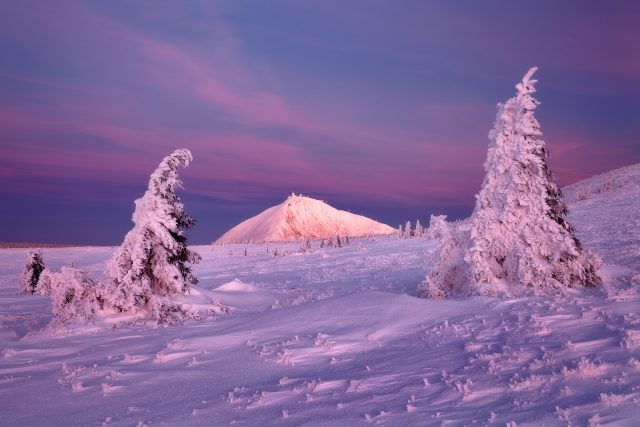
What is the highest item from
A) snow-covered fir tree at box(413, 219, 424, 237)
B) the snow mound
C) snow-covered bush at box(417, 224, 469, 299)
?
snow-covered fir tree at box(413, 219, 424, 237)

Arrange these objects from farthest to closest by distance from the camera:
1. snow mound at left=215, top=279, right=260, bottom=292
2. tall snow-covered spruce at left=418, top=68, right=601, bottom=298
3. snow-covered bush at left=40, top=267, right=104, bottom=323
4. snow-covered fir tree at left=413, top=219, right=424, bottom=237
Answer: snow-covered fir tree at left=413, top=219, right=424, bottom=237 < snow mound at left=215, top=279, right=260, bottom=292 < snow-covered bush at left=40, top=267, right=104, bottom=323 < tall snow-covered spruce at left=418, top=68, right=601, bottom=298

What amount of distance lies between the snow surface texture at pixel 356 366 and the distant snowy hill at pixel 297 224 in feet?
171

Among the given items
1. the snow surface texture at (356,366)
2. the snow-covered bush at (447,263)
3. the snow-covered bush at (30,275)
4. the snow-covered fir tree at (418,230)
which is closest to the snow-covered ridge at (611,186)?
the snow-covered fir tree at (418,230)

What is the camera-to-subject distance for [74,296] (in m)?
14.5

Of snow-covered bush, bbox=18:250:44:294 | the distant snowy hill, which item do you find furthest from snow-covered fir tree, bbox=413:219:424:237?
the distant snowy hill

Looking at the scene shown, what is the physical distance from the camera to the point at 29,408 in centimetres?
725

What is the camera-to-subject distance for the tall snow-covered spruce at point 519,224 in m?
12.2

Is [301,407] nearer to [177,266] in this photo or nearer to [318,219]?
[177,266]

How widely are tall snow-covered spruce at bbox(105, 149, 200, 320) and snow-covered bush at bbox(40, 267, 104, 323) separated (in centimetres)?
41

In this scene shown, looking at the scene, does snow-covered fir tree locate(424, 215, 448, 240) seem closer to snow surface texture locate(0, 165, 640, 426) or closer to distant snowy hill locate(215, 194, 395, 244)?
snow surface texture locate(0, 165, 640, 426)

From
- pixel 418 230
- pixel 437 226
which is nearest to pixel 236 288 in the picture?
pixel 437 226

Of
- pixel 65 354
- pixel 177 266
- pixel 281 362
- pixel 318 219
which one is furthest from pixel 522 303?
pixel 318 219

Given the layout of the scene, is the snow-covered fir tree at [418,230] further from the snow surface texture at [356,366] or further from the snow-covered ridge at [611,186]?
the snow surface texture at [356,366]

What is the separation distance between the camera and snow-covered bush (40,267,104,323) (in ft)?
46.1
